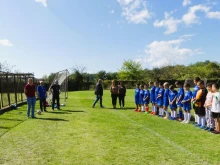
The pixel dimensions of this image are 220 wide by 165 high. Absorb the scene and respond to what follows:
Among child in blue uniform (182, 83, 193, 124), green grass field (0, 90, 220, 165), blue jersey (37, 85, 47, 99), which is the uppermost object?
blue jersey (37, 85, 47, 99)

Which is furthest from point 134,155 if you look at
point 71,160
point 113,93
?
point 113,93

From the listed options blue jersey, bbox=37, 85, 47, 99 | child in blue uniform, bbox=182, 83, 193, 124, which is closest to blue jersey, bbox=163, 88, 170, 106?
child in blue uniform, bbox=182, 83, 193, 124

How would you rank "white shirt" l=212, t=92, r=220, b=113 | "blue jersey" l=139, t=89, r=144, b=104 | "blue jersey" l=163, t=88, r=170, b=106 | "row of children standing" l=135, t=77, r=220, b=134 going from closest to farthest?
"white shirt" l=212, t=92, r=220, b=113, "row of children standing" l=135, t=77, r=220, b=134, "blue jersey" l=163, t=88, r=170, b=106, "blue jersey" l=139, t=89, r=144, b=104

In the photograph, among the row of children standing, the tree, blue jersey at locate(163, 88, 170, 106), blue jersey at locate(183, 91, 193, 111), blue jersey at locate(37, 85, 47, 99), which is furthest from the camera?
the tree

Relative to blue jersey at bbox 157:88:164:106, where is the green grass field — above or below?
below

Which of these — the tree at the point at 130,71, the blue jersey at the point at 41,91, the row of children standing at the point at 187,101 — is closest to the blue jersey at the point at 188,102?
the row of children standing at the point at 187,101

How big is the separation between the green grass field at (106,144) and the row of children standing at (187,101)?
664 mm

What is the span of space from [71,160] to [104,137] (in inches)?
101

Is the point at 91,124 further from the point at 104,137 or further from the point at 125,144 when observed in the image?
the point at 125,144

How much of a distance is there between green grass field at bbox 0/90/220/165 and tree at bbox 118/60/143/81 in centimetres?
7732

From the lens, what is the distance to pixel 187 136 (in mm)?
8828

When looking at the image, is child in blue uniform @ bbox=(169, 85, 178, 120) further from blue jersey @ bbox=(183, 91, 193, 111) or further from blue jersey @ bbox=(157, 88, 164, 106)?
blue jersey @ bbox=(183, 91, 193, 111)

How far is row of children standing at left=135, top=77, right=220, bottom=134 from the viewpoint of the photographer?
9.52 metres

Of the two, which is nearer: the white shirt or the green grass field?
the green grass field
